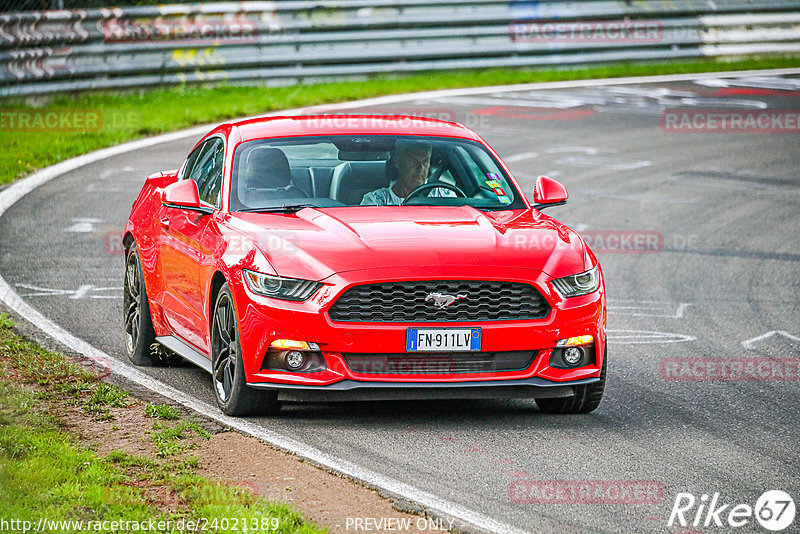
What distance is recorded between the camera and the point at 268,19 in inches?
1017

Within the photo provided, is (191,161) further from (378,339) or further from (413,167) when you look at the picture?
(378,339)

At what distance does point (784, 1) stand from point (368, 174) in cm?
2679

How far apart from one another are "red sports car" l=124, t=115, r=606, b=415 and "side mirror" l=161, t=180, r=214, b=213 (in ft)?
0.04

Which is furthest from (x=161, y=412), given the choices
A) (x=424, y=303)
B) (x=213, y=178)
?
(x=213, y=178)

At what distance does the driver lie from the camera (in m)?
8.57

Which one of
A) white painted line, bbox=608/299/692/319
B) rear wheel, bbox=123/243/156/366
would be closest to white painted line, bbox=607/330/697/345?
white painted line, bbox=608/299/692/319

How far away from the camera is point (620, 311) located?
37.3 feet

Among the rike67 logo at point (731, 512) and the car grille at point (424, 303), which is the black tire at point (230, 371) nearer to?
the car grille at point (424, 303)

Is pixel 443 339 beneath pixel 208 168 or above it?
beneath

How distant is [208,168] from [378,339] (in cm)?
247

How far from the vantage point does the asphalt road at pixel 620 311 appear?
6.66m

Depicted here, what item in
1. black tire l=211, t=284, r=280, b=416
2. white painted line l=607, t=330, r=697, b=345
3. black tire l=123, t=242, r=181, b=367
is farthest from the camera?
white painted line l=607, t=330, r=697, b=345

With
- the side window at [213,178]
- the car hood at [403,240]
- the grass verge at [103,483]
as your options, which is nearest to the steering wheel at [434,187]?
the car hood at [403,240]

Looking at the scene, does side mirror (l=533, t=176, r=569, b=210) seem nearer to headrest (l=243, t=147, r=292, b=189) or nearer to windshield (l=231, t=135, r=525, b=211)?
windshield (l=231, t=135, r=525, b=211)
